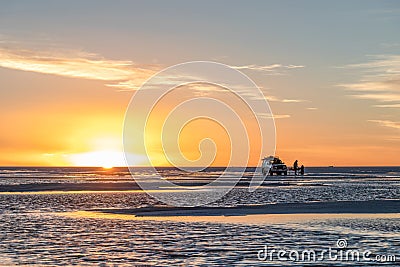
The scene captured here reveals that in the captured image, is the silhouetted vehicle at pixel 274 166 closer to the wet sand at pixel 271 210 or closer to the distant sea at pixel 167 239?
the wet sand at pixel 271 210

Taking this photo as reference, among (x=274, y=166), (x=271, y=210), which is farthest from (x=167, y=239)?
(x=274, y=166)

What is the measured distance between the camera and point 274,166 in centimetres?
16362

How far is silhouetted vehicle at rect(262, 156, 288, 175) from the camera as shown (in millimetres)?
163750

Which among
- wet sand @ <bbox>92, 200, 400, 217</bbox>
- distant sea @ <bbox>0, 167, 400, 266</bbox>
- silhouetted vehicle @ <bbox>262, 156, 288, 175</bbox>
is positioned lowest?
distant sea @ <bbox>0, 167, 400, 266</bbox>

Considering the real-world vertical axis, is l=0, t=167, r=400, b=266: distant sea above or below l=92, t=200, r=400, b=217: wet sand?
below

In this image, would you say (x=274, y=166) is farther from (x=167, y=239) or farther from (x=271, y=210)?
(x=167, y=239)

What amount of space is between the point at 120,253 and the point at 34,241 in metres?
5.77

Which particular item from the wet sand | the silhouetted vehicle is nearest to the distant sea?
the wet sand

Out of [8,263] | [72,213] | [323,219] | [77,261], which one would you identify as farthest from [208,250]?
[72,213]

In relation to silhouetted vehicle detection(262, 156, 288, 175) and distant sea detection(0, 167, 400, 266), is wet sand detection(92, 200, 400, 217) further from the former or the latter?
silhouetted vehicle detection(262, 156, 288, 175)

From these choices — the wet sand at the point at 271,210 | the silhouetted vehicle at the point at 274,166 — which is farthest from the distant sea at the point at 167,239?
the silhouetted vehicle at the point at 274,166

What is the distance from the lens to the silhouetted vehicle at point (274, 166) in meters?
164

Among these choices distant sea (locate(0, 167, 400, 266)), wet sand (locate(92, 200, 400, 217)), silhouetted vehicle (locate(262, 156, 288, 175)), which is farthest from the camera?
silhouetted vehicle (locate(262, 156, 288, 175))

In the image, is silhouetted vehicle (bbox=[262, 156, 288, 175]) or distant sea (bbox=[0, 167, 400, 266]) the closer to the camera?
distant sea (bbox=[0, 167, 400, 266])
